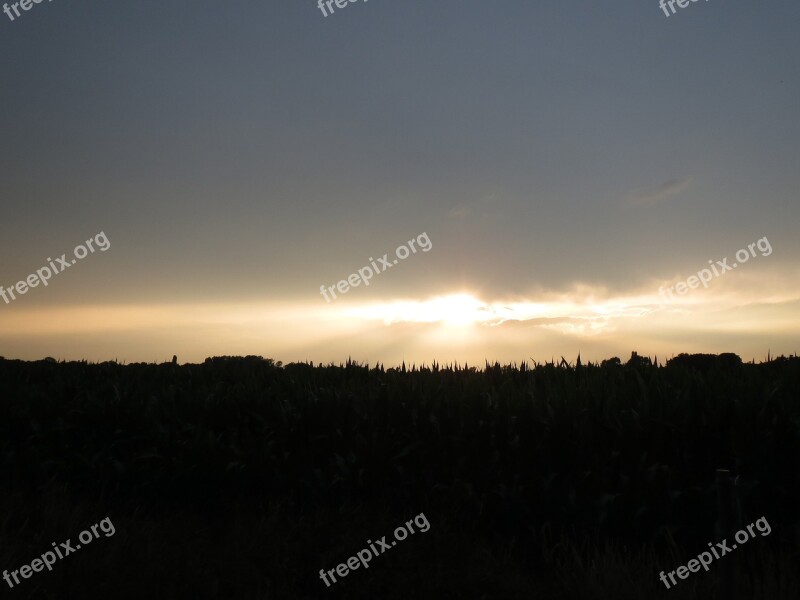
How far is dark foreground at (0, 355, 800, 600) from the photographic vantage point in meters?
7.00

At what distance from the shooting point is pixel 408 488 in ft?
28.4

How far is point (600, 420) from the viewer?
8594 millimetres

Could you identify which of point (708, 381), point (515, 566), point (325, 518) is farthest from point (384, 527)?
point (708, 381)

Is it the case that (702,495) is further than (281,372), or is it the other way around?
(281,372)

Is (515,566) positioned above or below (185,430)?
below

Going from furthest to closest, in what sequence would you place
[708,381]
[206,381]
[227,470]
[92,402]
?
[206,381]
[92,402]
[708,381]
[227,470]

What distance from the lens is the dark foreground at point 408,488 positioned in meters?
7.00

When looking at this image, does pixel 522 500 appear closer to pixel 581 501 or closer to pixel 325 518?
pixel 581 501

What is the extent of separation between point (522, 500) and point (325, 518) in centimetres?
224

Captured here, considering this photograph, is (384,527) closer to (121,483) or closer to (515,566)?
(515,566)

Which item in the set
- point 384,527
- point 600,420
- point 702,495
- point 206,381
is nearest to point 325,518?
point 384,527

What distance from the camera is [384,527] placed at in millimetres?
7820

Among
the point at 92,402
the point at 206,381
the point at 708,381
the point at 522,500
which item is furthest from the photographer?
the point at 206,381

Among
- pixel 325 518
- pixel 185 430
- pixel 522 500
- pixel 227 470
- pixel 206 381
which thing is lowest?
pixel 522 500
